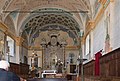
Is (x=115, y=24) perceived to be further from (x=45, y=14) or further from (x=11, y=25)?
(x=45, y=14)

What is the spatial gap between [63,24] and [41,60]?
6.12 meters

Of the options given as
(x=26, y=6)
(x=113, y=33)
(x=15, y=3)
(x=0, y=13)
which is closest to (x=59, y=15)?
(x=26, y=6)

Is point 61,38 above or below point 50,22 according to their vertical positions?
below

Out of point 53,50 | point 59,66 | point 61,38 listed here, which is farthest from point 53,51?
point 59,66

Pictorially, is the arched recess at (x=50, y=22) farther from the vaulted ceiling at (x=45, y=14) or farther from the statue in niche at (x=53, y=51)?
the statue in niche at (x=53, y=51)

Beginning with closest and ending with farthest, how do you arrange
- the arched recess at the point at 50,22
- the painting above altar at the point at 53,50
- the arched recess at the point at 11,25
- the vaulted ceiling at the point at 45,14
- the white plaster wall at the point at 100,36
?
the white plaster wall at the point at 100,36 < the vaulted ceiling at the point at 45,14 < the arched recess at the point at 11,25 < the arched recess at the point at 50,22 < the painting above altar at the point at 53,50

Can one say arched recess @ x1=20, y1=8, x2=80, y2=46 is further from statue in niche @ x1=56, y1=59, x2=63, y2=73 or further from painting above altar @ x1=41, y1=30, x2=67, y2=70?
statue in niche @ x1=56, y1=59, x2=63, y2=73

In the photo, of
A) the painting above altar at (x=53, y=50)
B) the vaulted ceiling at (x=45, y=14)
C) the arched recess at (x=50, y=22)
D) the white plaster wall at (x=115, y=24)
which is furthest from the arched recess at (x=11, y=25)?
the white plaster wall at (x=115, y=24)

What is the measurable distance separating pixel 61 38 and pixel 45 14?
8.06 meters

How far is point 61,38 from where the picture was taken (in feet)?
129

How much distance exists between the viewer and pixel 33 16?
31312 millimetres

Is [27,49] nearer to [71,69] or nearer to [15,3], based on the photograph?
[71,69]

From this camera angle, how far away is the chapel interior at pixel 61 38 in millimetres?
13305

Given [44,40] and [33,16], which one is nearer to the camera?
[33,16]
